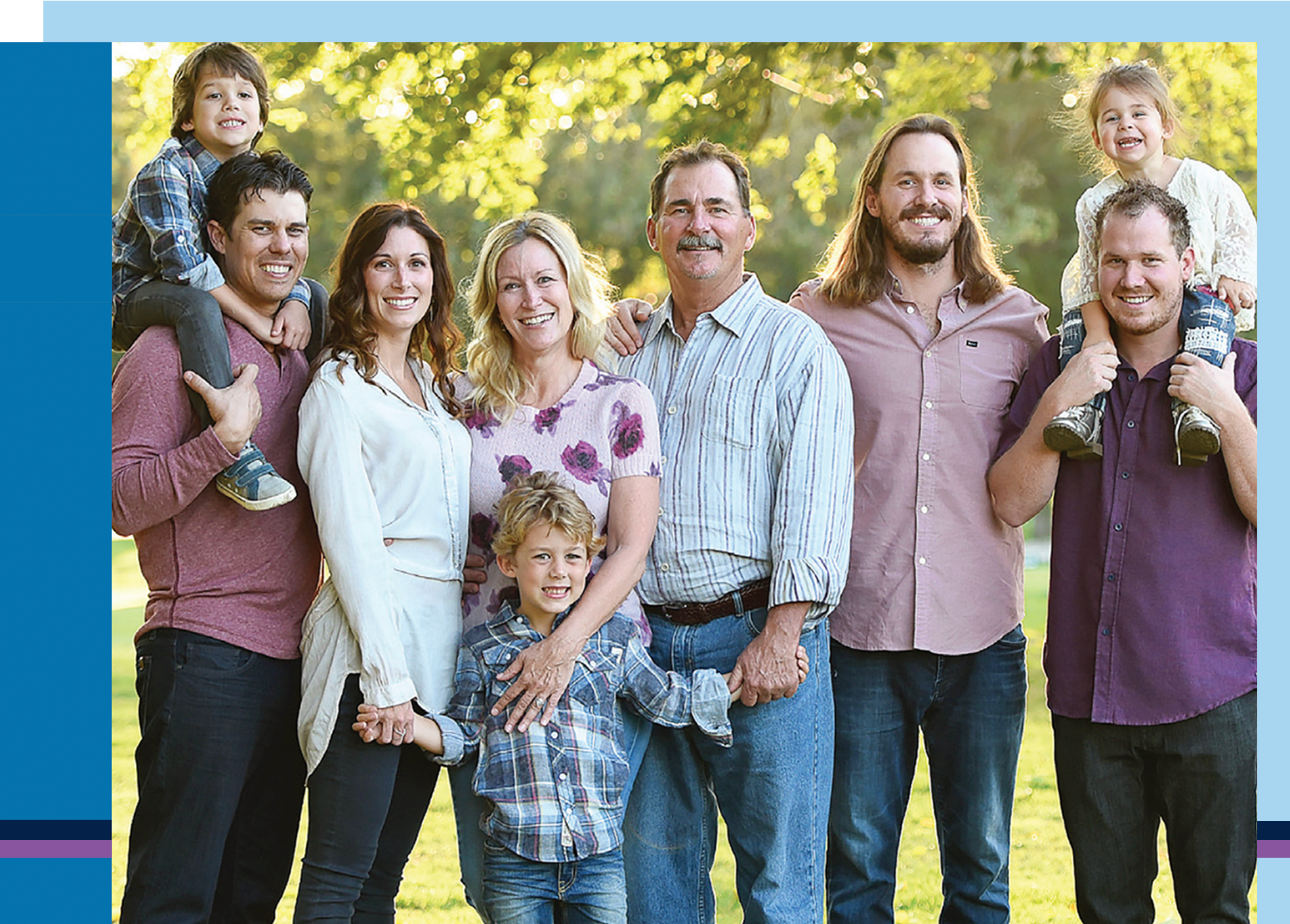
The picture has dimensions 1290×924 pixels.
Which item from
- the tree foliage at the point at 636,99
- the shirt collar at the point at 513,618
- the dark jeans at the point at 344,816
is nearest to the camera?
the dark jeans at the point at 344,816

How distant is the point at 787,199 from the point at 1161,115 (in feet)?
20.0

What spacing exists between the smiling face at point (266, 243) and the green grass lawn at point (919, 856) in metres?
2.12

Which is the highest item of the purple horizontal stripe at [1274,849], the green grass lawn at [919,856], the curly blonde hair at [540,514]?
the curly blonde hair at [540,514]

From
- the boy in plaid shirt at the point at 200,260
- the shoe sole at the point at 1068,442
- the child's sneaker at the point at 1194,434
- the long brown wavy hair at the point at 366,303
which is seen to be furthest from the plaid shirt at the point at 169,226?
the child's sneaker at the point at 1194,434

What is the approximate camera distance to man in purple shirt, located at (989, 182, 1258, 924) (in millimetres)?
2928

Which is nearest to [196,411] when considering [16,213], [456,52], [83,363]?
[83,363]

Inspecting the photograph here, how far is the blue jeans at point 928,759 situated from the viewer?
10.5 ft

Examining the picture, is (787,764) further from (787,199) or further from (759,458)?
(787,199)

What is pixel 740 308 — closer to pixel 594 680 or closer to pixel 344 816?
pixel 594 680

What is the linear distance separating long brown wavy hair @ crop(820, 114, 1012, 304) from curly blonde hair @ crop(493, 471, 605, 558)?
0.92m

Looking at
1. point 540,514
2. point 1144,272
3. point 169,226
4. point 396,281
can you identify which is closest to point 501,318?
point 396,281

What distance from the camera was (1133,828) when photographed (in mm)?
2988

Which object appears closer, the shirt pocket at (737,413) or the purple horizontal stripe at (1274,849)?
the shirt pocket at (737,413)

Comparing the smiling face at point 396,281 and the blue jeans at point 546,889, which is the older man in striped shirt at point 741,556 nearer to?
the blue jeans at point 546,889
